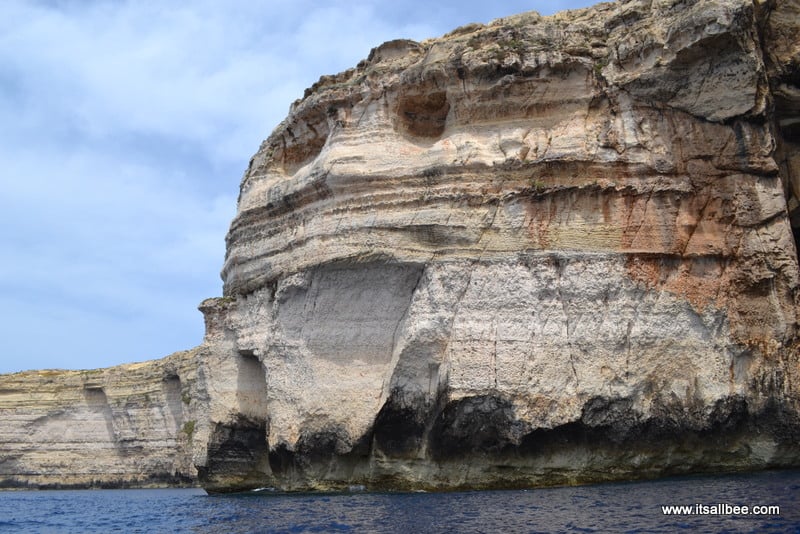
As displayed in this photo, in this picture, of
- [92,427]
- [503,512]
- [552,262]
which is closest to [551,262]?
[552,262]

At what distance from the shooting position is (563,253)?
55.0ft

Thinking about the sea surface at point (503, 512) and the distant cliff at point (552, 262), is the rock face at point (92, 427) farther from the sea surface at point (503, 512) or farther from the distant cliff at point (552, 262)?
the distant cliff at point (552, 262)

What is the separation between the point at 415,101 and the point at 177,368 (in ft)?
81.1

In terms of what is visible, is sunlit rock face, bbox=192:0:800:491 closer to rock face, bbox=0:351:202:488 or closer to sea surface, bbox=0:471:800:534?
sea surface, bbox=0:471:800:534

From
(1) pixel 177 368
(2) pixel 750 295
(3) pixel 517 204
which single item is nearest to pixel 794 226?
(2) pixel 750 295

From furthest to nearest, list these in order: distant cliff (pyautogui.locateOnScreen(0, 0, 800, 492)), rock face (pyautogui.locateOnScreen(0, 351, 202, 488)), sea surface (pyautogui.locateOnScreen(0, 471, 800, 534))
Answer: rock face (pyautogui.locateOnScreen(0, 351, 202, 488)) < distant cliff (pyautogui.locateOnScreen(0, 0, 800, 492)) < sea surface (pyautogui.locateOnScreen(0, 471, 800, 534))

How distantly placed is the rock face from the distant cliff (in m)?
24.1

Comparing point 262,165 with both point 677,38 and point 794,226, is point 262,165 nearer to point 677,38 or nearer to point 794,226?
point 677,38

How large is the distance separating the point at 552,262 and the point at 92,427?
33.7 meters

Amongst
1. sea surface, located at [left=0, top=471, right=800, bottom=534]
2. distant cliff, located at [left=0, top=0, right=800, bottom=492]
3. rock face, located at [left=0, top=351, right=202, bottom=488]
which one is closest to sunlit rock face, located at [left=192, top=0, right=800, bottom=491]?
distant cliff, located at [left=0, top=0, right=800, bottom=492]

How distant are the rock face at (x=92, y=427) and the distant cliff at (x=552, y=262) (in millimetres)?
24092

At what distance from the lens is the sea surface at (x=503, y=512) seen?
1073 centimetres

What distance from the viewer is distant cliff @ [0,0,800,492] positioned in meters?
16.0

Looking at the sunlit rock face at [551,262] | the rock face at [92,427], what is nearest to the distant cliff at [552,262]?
the sunlit rock face at [551,262]
